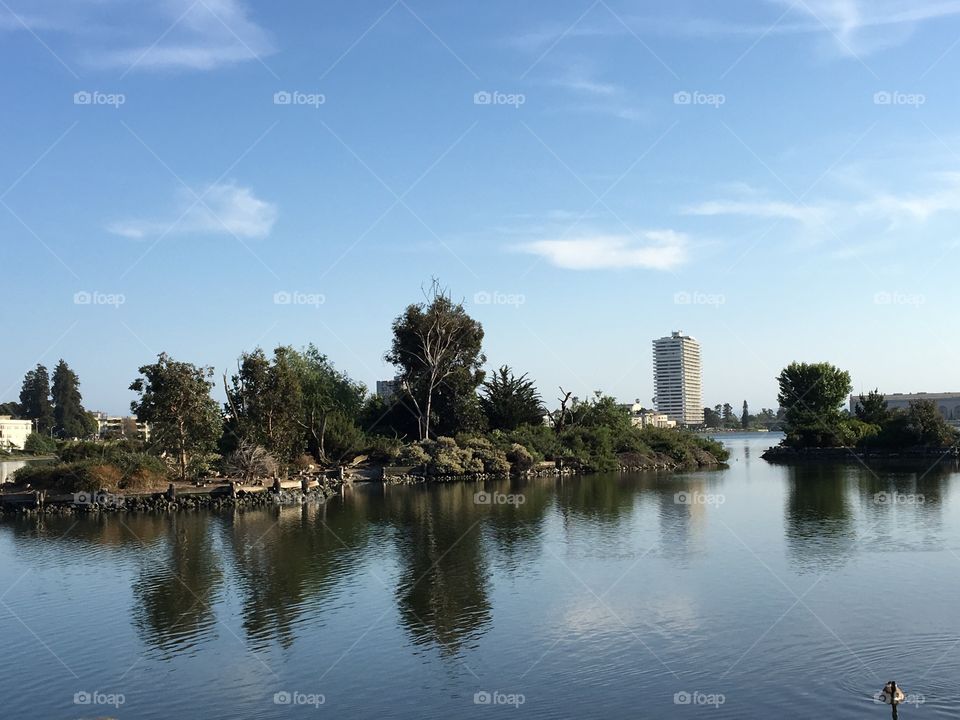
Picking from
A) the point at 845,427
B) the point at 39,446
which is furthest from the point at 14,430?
the point at 845,427

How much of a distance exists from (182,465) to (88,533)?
40.9 feet

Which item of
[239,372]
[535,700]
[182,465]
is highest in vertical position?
[239,372]

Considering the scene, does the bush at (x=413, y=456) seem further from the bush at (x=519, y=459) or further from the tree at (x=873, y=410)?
the tree at (x=873, y=410)

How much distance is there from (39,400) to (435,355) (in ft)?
306

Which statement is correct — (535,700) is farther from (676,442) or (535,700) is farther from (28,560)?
(676,442)

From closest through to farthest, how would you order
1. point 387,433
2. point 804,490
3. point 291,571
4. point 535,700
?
point 535,700
point 291,571
point 804,490
point 387,433

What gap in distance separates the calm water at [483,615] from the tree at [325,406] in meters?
21.0

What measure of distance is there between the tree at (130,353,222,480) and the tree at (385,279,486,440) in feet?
75.4

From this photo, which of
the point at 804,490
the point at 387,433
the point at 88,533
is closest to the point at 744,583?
the point at 88,533

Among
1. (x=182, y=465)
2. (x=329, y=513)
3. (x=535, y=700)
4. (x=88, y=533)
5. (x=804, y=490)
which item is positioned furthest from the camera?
(x=804, y=490)

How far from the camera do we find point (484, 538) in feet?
99.5

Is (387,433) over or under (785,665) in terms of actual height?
over

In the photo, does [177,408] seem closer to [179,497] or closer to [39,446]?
[179,497]

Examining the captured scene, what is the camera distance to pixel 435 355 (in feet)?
219
